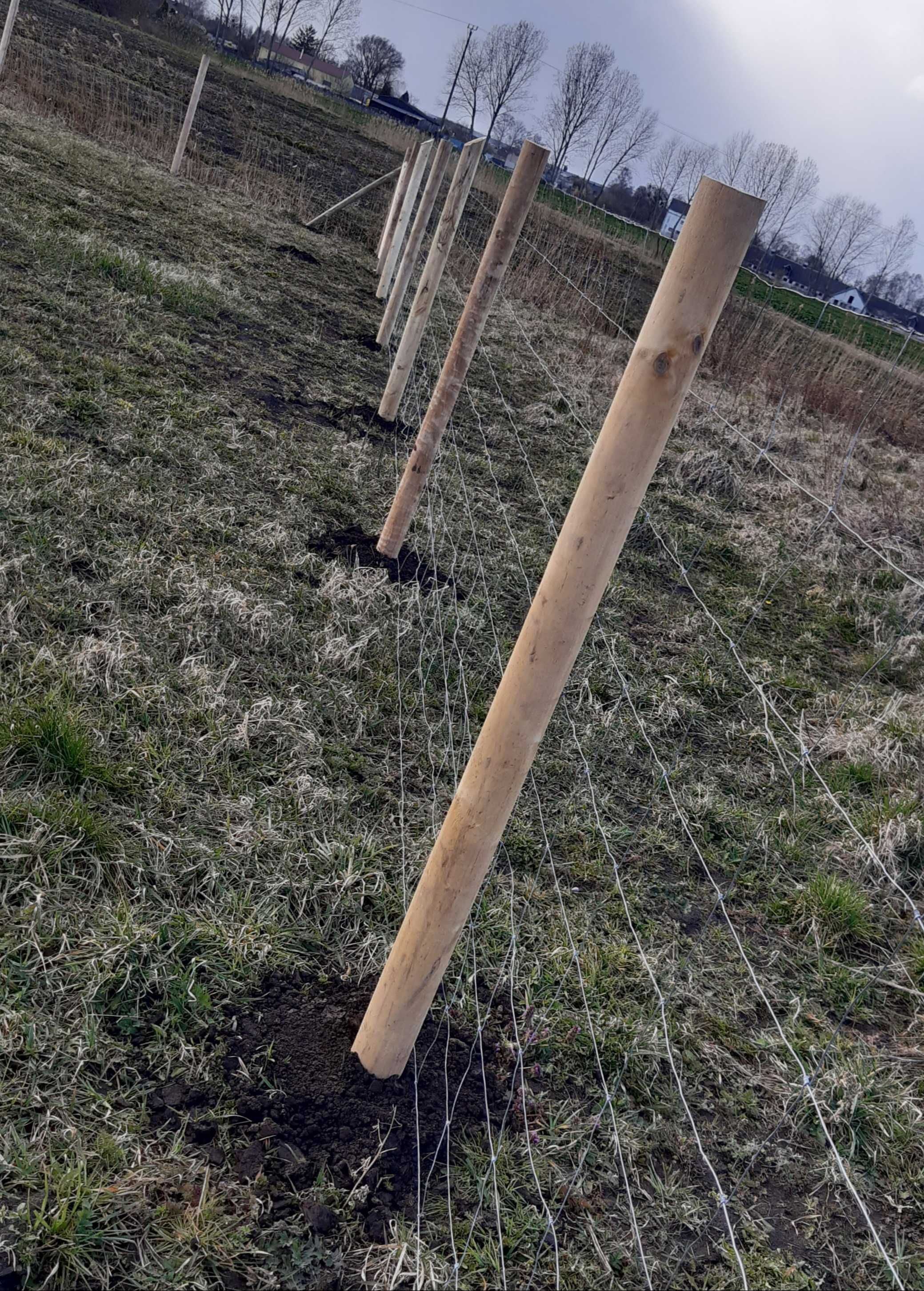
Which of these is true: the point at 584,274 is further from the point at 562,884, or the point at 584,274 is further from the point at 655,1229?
the point at 655,1229

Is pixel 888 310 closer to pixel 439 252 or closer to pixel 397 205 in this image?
pixel 397 205

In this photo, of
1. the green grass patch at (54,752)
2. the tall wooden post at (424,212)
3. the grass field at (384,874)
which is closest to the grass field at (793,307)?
the tall wooden post at (424,212)

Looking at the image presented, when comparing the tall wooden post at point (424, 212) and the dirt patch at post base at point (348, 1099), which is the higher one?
the tall wooden post at point (424, 212)

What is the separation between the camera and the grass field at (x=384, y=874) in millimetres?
1898

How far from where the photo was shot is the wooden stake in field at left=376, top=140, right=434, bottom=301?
8.20m

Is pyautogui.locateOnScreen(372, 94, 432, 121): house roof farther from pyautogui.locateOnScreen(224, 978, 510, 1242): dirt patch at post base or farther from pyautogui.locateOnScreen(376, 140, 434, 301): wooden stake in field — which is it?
pyautogui.locateOnScreen(224, 978, 510, 1242): dirt patch at post base

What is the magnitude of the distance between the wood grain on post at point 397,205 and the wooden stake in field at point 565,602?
958 cm

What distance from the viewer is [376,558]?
181 inches

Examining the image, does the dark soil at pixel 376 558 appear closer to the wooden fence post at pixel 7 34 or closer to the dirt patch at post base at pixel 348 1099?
the dirt patch at post base at pixel 348 1099

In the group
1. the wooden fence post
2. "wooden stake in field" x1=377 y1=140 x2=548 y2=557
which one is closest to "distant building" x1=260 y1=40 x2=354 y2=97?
the wooden fence post

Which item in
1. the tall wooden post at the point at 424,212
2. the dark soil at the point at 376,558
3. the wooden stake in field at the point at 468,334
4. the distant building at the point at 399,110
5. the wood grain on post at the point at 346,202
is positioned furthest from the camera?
the distant building at the point at 399,110

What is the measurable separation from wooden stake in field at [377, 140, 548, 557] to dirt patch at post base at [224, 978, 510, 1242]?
8.70ft

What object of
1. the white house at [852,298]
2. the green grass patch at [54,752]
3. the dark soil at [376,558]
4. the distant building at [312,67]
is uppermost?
the distant building at [312,67]

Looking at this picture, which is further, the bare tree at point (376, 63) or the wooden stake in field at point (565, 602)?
the bare tree at point (376, 63)
